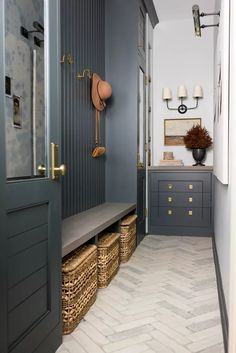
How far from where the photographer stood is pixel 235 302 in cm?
149

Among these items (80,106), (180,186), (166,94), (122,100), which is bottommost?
(180,186)

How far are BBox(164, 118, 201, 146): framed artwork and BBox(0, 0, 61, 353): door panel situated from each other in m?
3.29

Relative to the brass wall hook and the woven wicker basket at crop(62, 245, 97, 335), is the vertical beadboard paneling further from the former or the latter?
the woven wicker basket at crop(62, 245, 97, 335)

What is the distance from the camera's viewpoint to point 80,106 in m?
3.07

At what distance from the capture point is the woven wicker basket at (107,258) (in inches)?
102

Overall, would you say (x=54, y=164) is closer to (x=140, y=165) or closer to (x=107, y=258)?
(x=107, y=258)

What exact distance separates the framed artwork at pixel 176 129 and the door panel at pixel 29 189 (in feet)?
10.8

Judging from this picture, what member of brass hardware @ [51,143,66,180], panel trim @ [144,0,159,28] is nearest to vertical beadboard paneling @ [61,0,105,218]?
panel trim @ [144,0,159,28]

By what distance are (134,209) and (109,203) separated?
11.4 inches

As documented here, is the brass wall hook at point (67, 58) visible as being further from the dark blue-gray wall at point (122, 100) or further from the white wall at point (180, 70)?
the white wall at point (180, 70)

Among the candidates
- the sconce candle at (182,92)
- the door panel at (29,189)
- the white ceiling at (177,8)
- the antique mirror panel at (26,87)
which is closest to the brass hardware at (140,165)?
the sconce candle at (182,92)

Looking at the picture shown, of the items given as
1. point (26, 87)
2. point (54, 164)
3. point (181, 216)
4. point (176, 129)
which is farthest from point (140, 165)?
point (26, 87)

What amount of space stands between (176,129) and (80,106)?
83.4 inches

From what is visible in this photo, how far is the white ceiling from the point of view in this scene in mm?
4262
